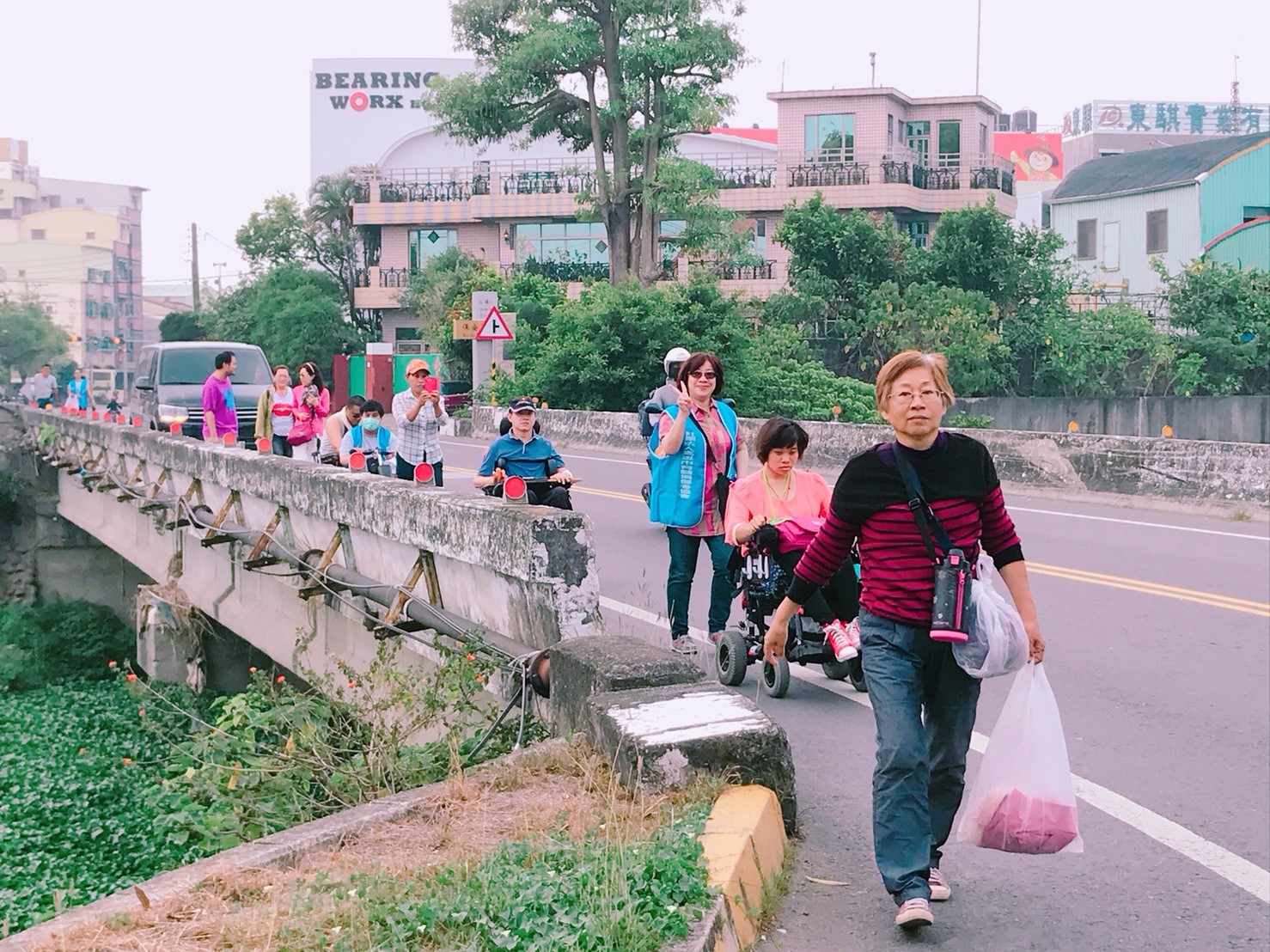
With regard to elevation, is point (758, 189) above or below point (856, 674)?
above

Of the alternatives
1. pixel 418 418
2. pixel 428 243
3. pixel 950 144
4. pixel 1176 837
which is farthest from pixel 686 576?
pixel 428 243

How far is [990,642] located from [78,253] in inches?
4871

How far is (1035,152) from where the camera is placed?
254 ft

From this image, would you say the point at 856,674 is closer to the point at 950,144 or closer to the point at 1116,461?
the point at 1116,461

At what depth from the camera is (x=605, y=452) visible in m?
27.2

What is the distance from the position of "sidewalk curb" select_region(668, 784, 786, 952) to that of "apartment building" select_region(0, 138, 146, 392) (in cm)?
10697

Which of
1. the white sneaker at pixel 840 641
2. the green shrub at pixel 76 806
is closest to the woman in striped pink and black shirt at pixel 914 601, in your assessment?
the white sneaker at pixel 840 641

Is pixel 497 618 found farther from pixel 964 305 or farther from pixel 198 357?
pixel 964 305

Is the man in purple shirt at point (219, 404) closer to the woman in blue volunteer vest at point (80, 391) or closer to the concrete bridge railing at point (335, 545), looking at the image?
the concrete bridge railing at point (335, 545)

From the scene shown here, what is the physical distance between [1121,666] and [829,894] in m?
4.57

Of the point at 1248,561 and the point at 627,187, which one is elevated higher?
the point at 627,187

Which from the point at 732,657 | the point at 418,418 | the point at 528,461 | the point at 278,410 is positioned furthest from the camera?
the point at 278,410

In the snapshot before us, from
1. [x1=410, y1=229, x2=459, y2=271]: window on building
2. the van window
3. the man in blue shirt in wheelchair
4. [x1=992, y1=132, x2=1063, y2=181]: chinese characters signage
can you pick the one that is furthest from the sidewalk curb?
[x1=992, y1=132, x2=1063, y2=181]: chinese characters signage

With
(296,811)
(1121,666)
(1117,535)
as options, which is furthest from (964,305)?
(296,811)
